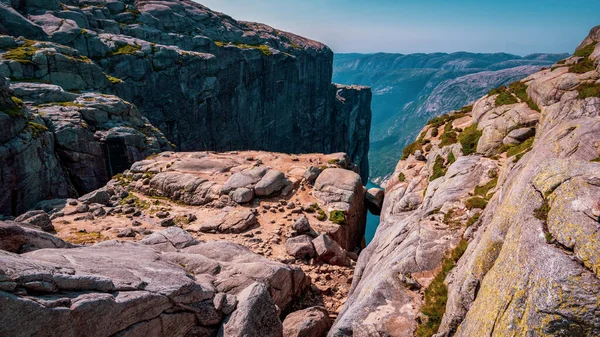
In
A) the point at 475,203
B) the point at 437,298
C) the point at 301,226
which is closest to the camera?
the point at 437,298

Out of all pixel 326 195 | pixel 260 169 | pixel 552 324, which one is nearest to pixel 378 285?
pixel 552 324

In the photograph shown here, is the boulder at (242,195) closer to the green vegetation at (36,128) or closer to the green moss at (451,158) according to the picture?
the green moss at (451,158)

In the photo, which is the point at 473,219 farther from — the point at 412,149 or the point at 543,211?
the point at 412,149

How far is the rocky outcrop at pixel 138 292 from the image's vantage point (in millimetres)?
8742

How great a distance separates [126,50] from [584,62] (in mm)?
95461

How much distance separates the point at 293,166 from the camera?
3891cm

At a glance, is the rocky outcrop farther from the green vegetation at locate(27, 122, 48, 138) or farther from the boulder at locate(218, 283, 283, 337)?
the green vegetation at locate(27, 122, 48, 138)

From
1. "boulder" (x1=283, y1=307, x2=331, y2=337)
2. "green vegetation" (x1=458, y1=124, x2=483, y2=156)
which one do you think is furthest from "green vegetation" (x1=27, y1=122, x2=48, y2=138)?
"green vegetation" (x1=458, y1=124, x2=483, y2=156)

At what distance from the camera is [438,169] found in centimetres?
2641

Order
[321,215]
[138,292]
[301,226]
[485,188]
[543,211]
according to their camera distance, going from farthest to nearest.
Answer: [321,215], [301,226], [485,188], [138,292], [543,211]

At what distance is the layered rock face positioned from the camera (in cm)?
7762

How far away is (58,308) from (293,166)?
101ft

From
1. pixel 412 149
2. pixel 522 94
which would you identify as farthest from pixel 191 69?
pixel 522 94

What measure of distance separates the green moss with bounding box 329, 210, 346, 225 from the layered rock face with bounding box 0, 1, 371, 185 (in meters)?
57.8
